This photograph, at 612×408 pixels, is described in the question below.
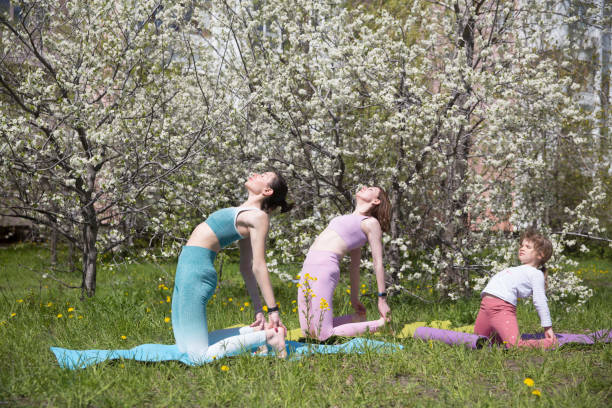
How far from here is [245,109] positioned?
6.84 m

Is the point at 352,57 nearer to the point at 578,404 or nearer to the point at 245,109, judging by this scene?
the point at 245,109

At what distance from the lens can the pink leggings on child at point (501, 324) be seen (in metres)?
4.46

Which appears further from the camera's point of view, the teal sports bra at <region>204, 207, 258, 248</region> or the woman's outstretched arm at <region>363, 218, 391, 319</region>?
the woman's outstretched arm at <region>363, 218, 391, 319</region>

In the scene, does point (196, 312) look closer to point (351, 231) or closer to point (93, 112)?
point (351, 231)

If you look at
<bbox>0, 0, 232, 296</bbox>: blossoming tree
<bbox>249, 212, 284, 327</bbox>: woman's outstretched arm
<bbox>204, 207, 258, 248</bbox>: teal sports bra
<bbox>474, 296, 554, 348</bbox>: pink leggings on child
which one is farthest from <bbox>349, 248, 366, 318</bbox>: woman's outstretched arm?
<bbox>0, 0, 232, 296</bbox>: blossoming tree

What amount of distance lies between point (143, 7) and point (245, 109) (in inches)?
62.5

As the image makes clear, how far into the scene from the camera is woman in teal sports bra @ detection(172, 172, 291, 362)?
152 inches

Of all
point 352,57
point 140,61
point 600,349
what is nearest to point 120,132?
point 140,61

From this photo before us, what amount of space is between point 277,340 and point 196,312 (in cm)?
60

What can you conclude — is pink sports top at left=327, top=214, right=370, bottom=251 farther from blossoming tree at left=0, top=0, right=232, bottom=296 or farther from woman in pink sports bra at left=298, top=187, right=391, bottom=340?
blossoming tree at left=0, top=0, right=232, bottom=296

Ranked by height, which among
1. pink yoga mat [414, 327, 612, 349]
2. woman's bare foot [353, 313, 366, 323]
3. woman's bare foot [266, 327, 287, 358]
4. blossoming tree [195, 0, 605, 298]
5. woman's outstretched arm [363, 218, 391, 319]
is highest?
blossoming tree [195, 0, 605, 298]

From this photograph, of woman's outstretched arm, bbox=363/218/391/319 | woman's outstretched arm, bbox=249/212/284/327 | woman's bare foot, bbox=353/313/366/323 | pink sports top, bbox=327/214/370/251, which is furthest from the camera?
woman's bare foot, bbox=353/313/366/323

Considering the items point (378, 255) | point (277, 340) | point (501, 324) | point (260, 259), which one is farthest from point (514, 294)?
point (260, 259)

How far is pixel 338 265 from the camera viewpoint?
4852mm
